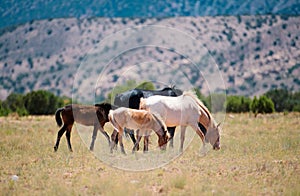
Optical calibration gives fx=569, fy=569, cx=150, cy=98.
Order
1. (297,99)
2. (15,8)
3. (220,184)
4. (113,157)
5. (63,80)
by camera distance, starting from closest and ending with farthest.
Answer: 1. (220,184)
2. (113,157)
3. (297,99)
4. (63,80)
5. (15,8)

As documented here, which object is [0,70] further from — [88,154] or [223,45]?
[88,154]

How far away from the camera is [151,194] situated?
10.8 metres

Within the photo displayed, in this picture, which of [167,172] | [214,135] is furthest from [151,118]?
[214,135]

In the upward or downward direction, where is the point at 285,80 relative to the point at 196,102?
upward

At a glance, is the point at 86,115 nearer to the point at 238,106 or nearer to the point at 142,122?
the point at 142,122

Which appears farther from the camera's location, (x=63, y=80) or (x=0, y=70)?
(x=0, y=70)

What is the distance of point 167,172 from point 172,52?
6981 centimetres

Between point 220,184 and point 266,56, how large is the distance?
257 ft

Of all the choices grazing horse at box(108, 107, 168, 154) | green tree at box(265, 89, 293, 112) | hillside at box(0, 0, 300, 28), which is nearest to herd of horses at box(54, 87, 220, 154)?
grazing horse at box(108, 107, 168, 154)

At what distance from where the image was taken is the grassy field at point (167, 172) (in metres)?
11.2

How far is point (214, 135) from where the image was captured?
1733 centimetres

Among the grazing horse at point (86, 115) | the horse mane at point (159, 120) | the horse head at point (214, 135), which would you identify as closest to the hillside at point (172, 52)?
the grazing horse at point (86, 115)

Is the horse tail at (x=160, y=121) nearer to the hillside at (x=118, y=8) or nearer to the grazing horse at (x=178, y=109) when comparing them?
the grazing horse at (x=178, y=109)

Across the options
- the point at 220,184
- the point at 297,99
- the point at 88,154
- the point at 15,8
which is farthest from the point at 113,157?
the point at 15,8
